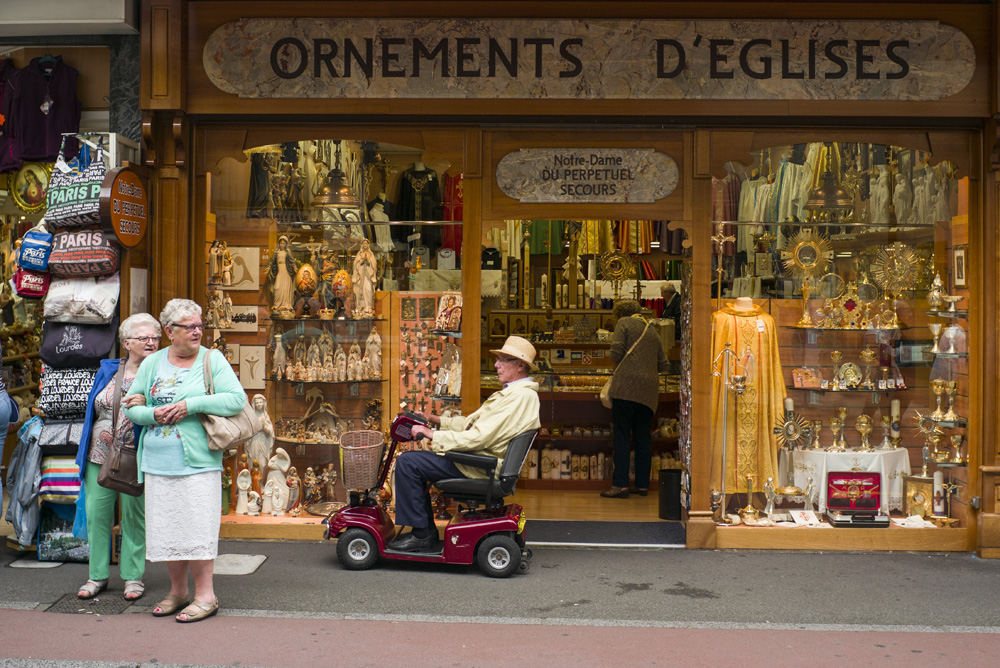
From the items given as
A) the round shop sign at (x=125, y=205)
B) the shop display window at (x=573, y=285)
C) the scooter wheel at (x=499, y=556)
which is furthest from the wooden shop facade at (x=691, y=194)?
the shop display window at (x=573, y=285)

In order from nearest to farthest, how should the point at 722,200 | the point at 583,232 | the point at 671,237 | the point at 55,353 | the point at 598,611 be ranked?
the point at 598,611 → the point at 55,353 → the point at 722,200 → the point at 671,237 → the point at 583,232

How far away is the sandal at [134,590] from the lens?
5.71 m

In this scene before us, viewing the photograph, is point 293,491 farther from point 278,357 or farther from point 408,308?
point 408,308

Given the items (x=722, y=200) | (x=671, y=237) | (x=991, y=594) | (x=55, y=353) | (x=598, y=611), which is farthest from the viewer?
(x=671, y=237)

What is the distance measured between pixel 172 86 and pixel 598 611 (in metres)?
4.66

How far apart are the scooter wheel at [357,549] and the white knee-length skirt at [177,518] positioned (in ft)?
4.38

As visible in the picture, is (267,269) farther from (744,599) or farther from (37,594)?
(744,599)

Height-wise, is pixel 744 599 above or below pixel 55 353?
below

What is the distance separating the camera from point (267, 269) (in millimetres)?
7652

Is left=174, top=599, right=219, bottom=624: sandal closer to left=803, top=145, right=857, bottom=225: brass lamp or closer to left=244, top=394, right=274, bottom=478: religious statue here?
left=244, top=394, right=274, bottom=478: religious statue

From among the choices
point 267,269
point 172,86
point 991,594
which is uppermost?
point 172,86

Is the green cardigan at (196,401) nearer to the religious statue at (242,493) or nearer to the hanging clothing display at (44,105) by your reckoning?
the religious statue at (242,493)

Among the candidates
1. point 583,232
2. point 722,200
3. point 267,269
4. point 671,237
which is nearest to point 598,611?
point 722,200

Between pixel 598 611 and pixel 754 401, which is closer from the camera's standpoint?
pixel 598 611
